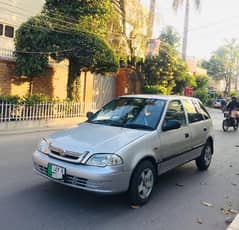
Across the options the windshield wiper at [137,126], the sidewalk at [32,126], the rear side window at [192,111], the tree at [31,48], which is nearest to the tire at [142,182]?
the windshield wiper at [137,126]

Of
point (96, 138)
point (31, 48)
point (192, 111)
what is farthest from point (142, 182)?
point (31, 48)

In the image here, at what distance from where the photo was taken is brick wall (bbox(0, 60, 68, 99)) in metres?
14.0

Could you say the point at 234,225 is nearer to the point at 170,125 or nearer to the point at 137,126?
the point at 170,125

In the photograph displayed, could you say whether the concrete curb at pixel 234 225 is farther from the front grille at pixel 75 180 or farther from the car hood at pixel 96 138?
A: the front grille at pixel 75 180

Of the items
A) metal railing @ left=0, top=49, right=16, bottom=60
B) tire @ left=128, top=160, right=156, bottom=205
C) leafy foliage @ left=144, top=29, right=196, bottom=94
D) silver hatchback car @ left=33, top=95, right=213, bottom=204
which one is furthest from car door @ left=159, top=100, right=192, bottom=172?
leafy foliage @ left=144, top=29, right=196, bottom=94

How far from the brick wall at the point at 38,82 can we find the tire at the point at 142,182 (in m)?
10.5

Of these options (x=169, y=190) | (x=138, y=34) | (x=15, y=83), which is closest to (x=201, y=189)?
(x=169, y=190)

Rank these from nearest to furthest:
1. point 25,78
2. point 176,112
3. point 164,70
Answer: point 176,112
point 25,78
point 164,70

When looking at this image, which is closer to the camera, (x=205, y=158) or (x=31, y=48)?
(x=205, y=158)

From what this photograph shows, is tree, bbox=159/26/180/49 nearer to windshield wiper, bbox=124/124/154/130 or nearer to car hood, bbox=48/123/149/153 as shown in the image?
windshield wiper, bbox=124/124/154/130

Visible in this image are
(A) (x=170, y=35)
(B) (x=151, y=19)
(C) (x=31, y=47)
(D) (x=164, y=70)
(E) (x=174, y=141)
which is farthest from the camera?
(A) (x=170, y=35)

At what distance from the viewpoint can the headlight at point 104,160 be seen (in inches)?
171

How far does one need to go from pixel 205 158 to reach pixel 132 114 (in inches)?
98.8

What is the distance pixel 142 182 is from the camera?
15.8ft
